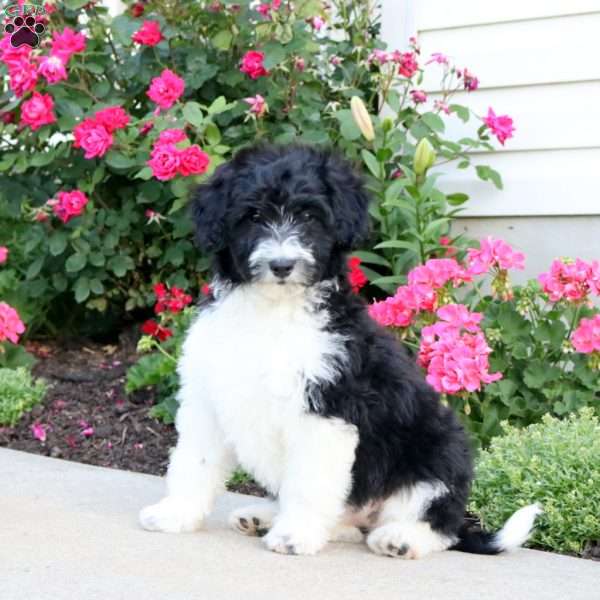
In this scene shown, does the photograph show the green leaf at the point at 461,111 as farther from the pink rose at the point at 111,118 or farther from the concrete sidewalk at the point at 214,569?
the concrete sidewalk at the point at 214,569

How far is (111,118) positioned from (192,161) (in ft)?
2.12

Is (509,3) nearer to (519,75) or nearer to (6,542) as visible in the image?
(519,75)

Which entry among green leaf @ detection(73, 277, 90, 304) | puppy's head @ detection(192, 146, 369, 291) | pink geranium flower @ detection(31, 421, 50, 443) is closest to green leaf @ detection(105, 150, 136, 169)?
green leaf @ detection(73, 277, 90, 304)

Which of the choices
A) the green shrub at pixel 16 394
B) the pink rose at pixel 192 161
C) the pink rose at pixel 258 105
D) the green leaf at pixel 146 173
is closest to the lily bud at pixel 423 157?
the pink rose at pixel 258 105

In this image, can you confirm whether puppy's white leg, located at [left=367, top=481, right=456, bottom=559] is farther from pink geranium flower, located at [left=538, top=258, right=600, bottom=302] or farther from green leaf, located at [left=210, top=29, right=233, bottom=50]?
green leaf, located at [left=210, top=29, right=233, bottom=50]

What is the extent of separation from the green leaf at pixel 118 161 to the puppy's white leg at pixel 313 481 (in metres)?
2.87

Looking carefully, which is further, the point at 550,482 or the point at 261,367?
the point at 550,482

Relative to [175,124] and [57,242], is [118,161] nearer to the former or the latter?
[175,124]

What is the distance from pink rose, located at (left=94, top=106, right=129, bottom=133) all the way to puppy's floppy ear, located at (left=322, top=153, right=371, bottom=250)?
2379 millimetres

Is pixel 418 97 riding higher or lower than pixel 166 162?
higher

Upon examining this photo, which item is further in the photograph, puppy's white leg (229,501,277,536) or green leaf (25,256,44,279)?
green leaf (25,256,44,279)

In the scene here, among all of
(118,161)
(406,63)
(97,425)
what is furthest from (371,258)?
(97,425)

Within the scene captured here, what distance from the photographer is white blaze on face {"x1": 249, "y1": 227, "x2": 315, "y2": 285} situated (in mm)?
3369

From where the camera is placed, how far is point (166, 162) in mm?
5402
